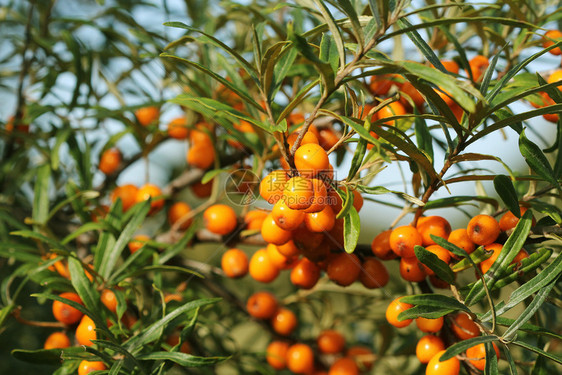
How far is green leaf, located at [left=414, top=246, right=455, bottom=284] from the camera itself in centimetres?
62

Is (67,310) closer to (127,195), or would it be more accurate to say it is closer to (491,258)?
(127,195)

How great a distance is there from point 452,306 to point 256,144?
556mm

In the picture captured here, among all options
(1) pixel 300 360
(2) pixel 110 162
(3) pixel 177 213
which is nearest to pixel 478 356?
(1) pixel 300 360

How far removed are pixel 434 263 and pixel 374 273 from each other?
213mm

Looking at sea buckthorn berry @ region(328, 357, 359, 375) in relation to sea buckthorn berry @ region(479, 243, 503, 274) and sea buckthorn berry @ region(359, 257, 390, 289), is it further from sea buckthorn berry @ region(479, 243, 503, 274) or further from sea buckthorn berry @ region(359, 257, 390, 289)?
sea buckthorn berry @ region(479, 243, 503, 274)

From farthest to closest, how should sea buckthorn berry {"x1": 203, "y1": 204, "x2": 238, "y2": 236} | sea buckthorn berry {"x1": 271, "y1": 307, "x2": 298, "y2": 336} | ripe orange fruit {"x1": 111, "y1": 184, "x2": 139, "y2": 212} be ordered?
sea buckthorn berry {"x1": 271, "y1": 307, "x2": 298, "y2": 336} < ripe orange fruit {"x1": 111, "y1": 184, "x2": 139, "y2": 212} < sea buckthorn berry {"x1": 203, "y1": 204, "x2": 238, "y2": 236}

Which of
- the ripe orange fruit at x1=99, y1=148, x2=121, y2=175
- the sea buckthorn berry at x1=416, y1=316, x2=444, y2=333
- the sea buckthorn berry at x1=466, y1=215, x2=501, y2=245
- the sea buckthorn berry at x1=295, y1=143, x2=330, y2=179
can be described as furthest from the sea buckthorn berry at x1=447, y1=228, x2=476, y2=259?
the ripe orange fruit at x1=99, y1=148, x2=121, y2=175

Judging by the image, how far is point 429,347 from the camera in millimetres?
754

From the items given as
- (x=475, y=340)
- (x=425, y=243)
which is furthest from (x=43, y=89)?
(x=475, y=340)

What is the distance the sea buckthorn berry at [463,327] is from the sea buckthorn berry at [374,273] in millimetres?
141

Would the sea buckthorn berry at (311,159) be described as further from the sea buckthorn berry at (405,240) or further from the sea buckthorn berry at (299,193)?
the sea buckthorn berry at (405,240)

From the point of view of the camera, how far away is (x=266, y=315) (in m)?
1.30

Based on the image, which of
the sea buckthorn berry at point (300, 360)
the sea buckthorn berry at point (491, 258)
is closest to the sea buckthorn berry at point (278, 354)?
the sea buckthorn berry at point (300, 360)

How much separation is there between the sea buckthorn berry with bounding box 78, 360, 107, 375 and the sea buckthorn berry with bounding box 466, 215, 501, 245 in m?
0.66
